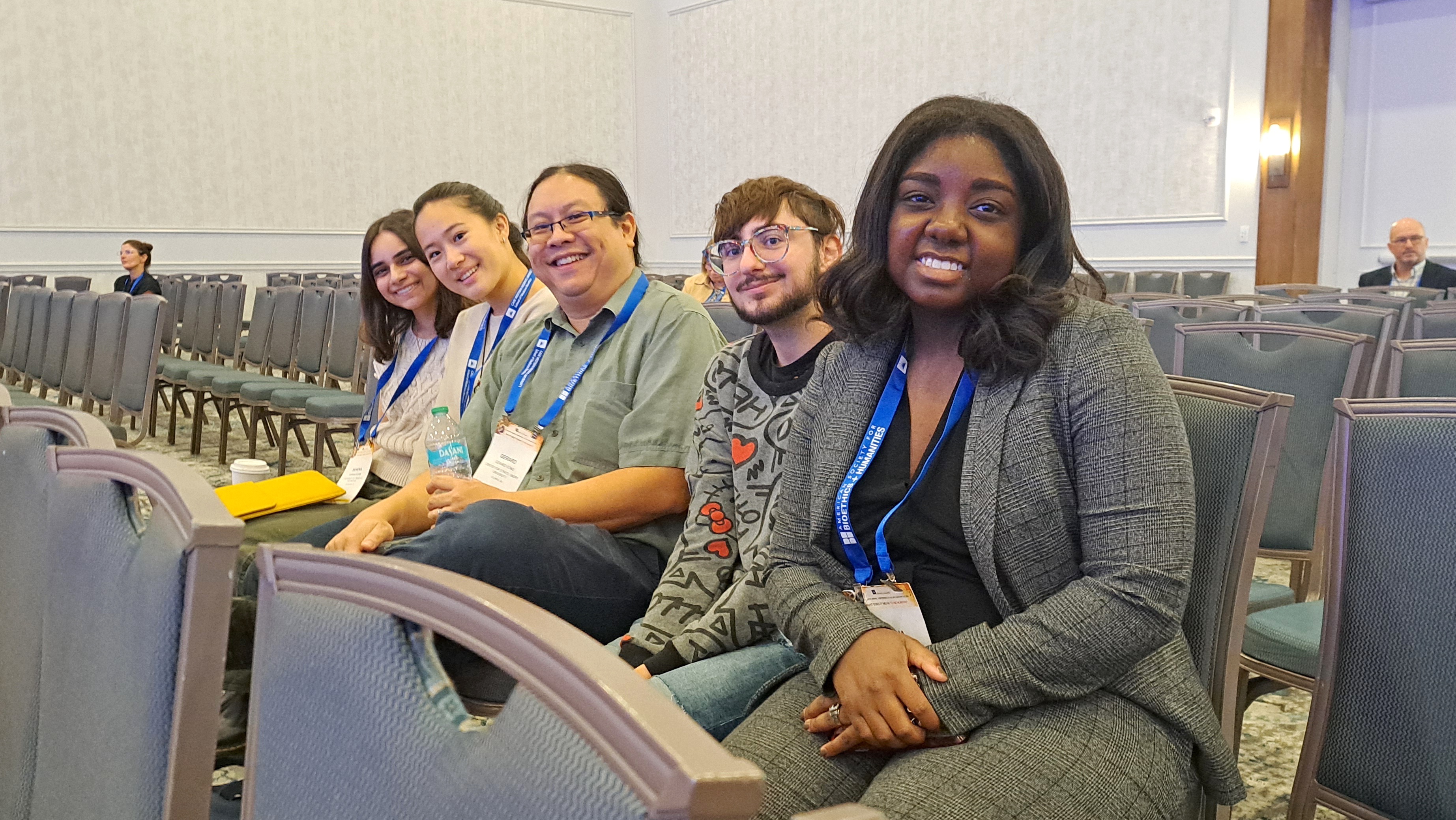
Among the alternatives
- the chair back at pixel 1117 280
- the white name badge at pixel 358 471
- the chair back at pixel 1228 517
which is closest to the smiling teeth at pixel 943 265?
the chair back at pixel 1228 517

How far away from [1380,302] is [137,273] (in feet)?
31.5

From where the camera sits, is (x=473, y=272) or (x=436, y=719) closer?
(x=436, y=719)

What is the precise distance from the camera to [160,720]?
910 mm

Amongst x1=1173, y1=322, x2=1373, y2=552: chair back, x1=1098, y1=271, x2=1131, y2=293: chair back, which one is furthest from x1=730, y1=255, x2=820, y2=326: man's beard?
x1=1098, y1=271, x2=1131, y2=293: chair back

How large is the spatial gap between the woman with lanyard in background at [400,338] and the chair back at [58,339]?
3.33 metres

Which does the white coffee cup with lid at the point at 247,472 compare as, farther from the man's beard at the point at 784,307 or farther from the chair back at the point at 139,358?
the chair back at the point at 139,358

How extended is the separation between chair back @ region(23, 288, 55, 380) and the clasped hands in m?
5.90

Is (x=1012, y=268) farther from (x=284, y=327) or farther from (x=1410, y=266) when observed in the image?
(x=1410, y=266)

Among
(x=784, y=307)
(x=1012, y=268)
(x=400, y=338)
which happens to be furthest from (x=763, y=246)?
(x=400, y=338)

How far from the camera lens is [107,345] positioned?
210 inches

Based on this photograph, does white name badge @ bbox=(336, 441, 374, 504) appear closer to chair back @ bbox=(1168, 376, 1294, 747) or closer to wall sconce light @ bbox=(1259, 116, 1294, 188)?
chair back @ bbox=(1168, 376, 1294, 747)

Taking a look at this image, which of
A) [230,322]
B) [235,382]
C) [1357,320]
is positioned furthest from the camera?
[230,322]

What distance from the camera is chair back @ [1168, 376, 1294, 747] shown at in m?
1.46

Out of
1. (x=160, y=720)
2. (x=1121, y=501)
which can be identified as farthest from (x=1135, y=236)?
Result: (x=160, y=720)
